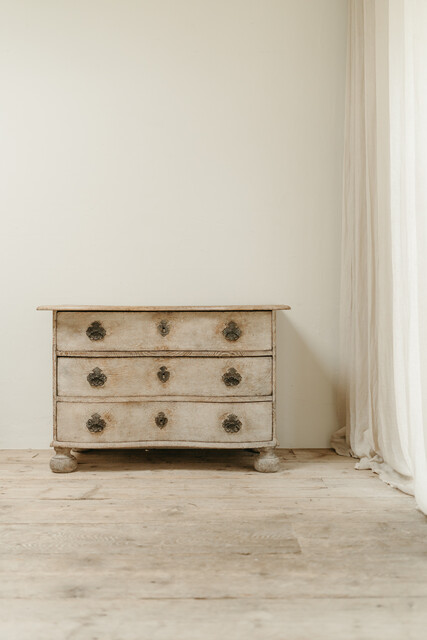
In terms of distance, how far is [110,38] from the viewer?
2734 mm

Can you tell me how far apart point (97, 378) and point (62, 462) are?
16.3 inches

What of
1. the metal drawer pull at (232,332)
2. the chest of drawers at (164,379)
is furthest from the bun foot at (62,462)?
the metal drawer pull at (232,332)

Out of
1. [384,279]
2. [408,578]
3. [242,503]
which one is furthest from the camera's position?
[384,279]

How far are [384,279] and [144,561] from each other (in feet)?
4.97

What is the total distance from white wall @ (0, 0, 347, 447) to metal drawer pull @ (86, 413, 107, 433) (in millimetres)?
579

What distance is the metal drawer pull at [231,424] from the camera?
2301mm

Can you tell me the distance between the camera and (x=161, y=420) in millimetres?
2311

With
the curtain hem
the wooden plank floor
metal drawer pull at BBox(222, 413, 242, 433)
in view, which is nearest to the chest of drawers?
metal drawer pull at BBox(222, 413, 242, 433)

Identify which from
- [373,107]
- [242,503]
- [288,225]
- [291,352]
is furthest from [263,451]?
[373,107]

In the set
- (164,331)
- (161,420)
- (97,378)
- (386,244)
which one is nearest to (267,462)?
(161,420)

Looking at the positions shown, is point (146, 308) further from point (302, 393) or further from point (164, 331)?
point (302, 393)

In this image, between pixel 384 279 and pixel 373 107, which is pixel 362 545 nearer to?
pixel 384 279

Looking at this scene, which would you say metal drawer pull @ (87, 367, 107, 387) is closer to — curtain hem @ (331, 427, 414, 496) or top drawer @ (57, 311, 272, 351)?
top drawer @ (57, 311, 272, 351)

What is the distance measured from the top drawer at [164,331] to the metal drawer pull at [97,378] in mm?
105
